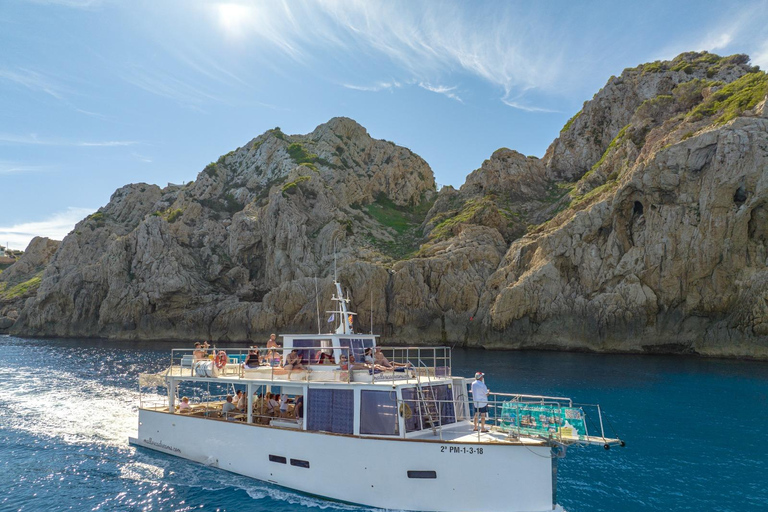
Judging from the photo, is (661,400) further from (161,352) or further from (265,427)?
(161,352)

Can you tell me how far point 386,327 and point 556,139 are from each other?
53.3 m

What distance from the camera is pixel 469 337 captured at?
184 ft

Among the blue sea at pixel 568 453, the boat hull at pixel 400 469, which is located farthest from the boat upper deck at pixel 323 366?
the blue sea at pixel 568 453

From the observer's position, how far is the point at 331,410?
1367 centimetres

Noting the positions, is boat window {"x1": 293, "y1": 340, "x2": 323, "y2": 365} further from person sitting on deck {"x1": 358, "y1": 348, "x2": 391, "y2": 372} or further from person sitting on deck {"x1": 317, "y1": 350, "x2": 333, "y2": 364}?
person sitting on deck {"x1": 358, "y1": 348, "x2": 391, "y2": 372}

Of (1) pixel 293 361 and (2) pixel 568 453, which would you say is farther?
(2) pixel 568 453

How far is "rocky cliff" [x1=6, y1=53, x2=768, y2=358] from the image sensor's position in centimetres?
4444

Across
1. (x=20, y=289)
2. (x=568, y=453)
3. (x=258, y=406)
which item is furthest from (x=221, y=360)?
(x=20, y=289)

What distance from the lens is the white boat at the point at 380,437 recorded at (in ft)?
37.5

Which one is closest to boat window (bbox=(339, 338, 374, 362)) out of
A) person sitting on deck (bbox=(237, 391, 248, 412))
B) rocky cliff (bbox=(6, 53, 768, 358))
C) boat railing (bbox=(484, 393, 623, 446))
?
person sitting on deck (bbox=(237, 391, 248, 412))

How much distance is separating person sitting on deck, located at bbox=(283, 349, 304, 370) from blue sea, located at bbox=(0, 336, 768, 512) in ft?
12.2

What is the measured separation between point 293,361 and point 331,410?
2.68m

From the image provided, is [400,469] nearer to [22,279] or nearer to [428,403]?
[428,403]

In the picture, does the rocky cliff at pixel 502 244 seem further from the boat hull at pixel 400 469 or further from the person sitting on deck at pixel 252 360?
the boat hull at pixel 400 469
